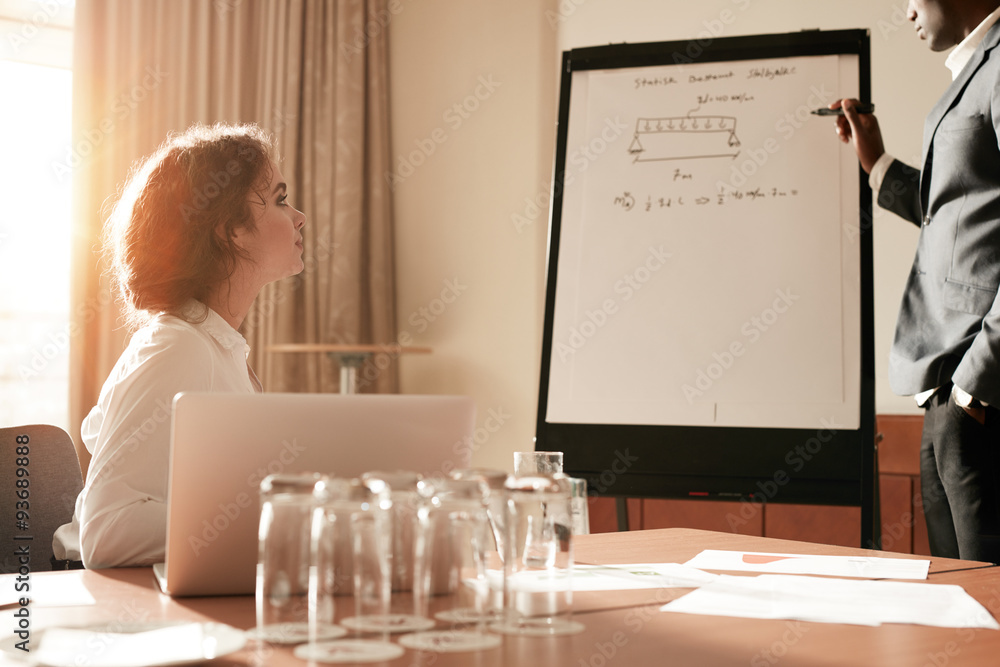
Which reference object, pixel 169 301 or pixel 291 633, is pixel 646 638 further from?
pixel 169 301

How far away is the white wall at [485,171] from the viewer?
376 cm

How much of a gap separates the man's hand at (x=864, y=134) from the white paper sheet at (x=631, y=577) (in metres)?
1.36

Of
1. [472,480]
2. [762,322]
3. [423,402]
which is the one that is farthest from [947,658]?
[762,322]

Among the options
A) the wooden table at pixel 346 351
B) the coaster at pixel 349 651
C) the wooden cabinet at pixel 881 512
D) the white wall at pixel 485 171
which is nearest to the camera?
the coaster at pixel 349 651

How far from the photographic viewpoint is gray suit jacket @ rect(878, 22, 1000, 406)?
166 cm

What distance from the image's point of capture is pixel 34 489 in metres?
1.46

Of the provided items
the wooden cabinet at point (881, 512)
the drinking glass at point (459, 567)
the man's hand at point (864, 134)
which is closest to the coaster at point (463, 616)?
the drinking glass at point (459, 567)

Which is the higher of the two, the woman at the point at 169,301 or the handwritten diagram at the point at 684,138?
the handwritten diagram at the point at 684,138

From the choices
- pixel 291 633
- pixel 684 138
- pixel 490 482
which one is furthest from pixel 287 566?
pixel 684 138

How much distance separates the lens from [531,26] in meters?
3.83

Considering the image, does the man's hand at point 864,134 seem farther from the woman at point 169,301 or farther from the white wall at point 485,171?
the white wall at point 485,171

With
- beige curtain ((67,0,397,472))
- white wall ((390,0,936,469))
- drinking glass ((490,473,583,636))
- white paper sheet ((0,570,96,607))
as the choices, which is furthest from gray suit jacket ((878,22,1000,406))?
beige curtain ((67,0,397,472))

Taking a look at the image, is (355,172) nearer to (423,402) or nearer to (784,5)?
(784,5)

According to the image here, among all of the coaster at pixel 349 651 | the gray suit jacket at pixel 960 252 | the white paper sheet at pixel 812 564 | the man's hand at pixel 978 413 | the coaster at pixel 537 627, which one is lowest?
the white paper sheet at pixel 812 564
